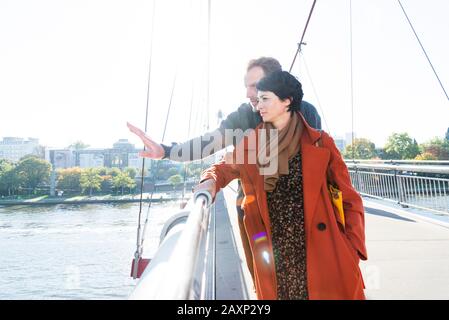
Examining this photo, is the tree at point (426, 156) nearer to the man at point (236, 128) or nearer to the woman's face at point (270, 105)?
the man at point (236, 128)

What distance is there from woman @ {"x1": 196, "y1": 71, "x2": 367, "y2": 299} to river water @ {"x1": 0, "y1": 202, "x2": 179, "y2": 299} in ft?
120

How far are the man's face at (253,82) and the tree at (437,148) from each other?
195 ft

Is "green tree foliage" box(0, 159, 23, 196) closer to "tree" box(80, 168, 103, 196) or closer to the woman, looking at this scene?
"tree" box(80, 168, 103, 196)

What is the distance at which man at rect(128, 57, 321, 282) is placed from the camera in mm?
1461

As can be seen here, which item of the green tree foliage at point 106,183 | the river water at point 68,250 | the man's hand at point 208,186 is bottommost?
the river water at point 68,250

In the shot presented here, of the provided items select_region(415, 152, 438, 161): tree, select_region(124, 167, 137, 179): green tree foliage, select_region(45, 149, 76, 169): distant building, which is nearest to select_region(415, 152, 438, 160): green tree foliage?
select_region(415, 152, 438, 161): tree

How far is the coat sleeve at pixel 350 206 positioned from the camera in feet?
4.15

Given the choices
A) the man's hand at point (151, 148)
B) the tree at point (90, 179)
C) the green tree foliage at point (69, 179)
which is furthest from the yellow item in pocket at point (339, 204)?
the green tree foliage at point (69, 179)

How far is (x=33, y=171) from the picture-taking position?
8225 centimetres

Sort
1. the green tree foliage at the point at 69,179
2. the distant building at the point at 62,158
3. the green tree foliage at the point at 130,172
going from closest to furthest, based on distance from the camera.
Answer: the green tree foliage at the point at 69,179
the green tree foliage at the point at 130,172
the distant building at the point at 62,158

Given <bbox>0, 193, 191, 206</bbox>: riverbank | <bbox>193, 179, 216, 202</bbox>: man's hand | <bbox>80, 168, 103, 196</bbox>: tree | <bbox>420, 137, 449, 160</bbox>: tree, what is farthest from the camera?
<bbox>80, 168, 103, 196</bbox>: tree

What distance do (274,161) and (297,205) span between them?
195 millimetres

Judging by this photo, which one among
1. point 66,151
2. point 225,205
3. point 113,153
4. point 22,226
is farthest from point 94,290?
point 66,151
